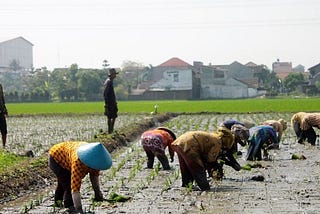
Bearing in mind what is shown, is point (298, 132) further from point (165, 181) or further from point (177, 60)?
point (177, 60)

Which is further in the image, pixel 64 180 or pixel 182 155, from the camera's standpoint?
pixel 182 155

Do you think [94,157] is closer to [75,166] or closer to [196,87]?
[75,166]

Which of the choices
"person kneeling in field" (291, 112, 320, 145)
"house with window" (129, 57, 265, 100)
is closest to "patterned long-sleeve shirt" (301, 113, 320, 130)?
"person kneeling in field" (291, 112, 320, 145)

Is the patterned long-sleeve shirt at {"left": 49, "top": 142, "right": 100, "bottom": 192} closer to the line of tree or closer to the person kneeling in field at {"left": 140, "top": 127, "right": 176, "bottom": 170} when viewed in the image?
the person kneeling in field at {"left": 140, "top": 127, "right": 176, "bottom": 170}

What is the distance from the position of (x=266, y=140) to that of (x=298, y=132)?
3397 mm

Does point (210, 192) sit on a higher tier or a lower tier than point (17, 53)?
lower

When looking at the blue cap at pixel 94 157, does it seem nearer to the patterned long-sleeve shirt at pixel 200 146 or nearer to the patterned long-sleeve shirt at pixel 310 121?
the patterned long-sleeve shirt at pixel 200 146

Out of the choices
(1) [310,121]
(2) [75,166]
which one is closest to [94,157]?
(2) [75,166]

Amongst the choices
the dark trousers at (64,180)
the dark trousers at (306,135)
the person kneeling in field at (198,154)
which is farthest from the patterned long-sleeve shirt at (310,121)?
Answer: the dark trousers at (64,180)

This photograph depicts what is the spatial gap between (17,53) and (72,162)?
15299 centimetres

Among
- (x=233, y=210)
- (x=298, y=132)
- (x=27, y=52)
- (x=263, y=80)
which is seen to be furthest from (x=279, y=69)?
(x=233, y=210)

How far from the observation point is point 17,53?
154750 millimetres

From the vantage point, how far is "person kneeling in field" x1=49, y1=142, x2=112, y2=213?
6336 millimetres

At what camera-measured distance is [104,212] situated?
6.66 m
